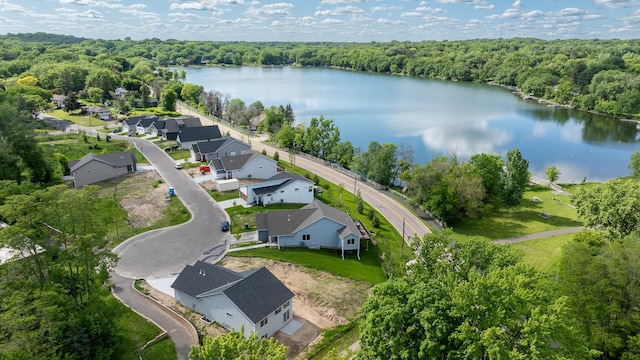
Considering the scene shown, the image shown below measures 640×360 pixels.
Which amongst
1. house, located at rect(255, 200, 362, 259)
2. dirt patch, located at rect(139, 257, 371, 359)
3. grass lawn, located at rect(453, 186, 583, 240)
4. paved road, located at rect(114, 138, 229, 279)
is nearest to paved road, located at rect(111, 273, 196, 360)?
dirt patch, located at rect(139, 257, 371, 359)

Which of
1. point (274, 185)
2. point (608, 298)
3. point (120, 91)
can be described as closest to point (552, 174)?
point (274, 185)

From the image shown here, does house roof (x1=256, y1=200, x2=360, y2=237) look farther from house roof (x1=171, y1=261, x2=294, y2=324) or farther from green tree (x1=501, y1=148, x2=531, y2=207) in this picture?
green tree (x1=501, y1=148, x2=531, y2=207)

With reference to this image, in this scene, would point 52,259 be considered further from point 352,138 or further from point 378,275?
point 352,138

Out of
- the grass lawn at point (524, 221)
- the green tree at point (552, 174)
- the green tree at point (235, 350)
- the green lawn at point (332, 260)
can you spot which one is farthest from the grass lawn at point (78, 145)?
the green tree at point (552, 174)

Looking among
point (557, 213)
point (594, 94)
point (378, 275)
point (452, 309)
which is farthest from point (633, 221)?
point (594, 94)

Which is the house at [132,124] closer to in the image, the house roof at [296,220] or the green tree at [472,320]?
the house roof at [296,220]

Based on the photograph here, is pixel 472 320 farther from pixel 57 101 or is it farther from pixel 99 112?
pixel 57 101

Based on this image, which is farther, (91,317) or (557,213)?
(557,213)
